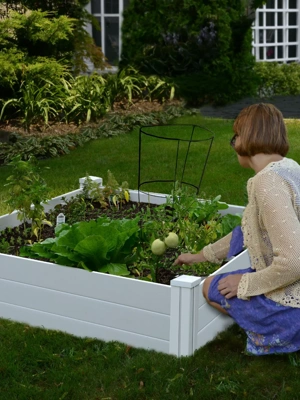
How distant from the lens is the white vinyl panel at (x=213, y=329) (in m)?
3.70

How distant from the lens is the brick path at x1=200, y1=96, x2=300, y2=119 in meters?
11.3

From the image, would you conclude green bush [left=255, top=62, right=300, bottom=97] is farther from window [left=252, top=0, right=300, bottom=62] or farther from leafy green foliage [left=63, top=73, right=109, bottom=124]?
leafy green foliage [left=63, top=73, right=109, bottom=124]

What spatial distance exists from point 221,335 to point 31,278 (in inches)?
41.2

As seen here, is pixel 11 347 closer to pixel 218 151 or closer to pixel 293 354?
pixel 293 354

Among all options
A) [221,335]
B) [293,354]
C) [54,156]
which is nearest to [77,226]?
[221,335]

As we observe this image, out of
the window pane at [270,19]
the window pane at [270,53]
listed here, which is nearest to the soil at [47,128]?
the window pane at [270,53]

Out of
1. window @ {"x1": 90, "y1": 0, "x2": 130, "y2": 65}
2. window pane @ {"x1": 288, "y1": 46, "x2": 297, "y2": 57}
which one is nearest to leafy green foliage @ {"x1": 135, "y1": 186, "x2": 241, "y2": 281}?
window @ {"x1": 90, "y1": 0, "x2": 130, "y2": 65}

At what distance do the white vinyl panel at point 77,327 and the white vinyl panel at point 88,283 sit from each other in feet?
0.55

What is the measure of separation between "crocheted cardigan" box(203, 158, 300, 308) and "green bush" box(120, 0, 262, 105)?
867 centimetres

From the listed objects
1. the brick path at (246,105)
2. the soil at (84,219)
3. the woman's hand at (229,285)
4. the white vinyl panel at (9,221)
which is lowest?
the brick path at (246,105)

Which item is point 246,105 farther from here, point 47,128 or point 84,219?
point 84,219

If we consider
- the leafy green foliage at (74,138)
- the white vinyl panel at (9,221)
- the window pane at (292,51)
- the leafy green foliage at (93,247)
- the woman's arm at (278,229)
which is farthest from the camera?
the window pane at (292,51)

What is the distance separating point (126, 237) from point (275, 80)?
10320 mm

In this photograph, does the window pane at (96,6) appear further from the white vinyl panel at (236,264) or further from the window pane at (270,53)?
the white vinyl panel at (236,264)
